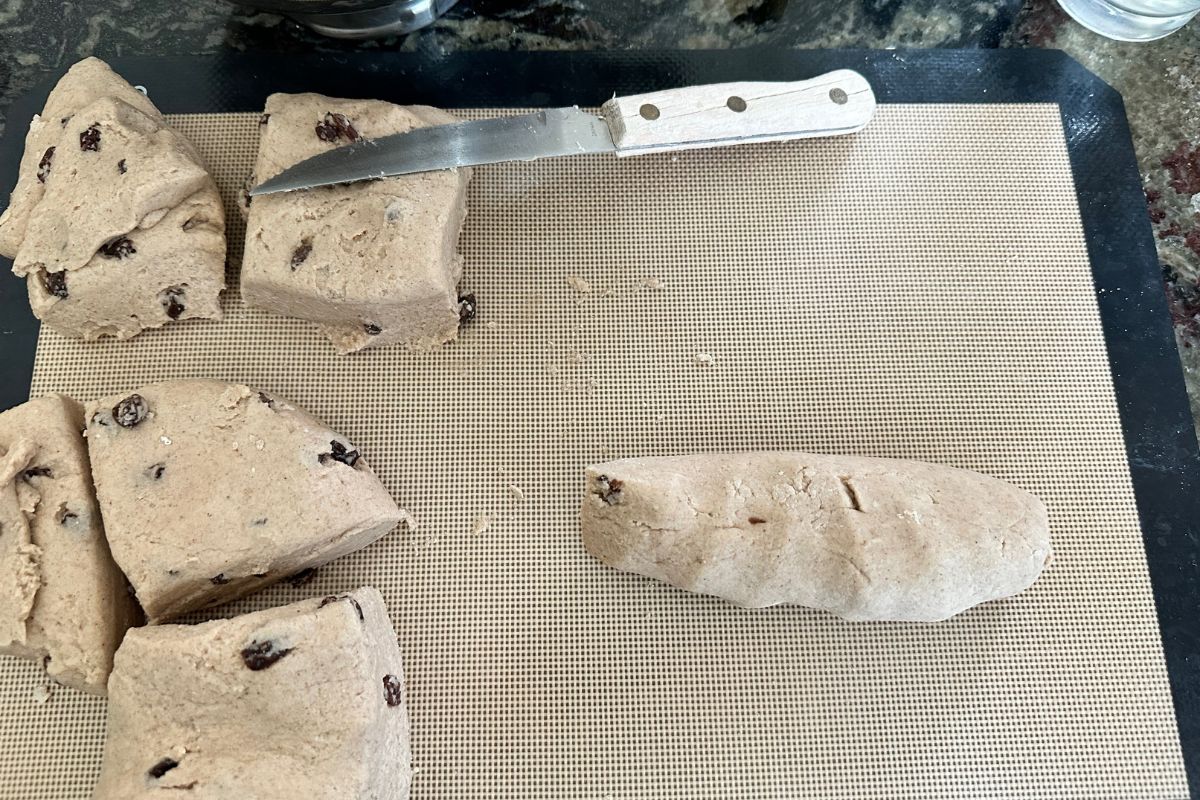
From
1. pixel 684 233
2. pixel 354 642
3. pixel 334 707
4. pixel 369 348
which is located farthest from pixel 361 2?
pixel 334 707

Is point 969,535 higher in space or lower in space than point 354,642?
lower

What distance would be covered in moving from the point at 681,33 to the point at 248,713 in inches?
77.4

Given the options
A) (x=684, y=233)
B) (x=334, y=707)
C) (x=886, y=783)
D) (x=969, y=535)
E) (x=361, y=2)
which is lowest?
(x=886, y=783)

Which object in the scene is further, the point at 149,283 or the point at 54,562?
the point at 149,283

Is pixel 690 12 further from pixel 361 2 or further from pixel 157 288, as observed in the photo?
pixel 157 288

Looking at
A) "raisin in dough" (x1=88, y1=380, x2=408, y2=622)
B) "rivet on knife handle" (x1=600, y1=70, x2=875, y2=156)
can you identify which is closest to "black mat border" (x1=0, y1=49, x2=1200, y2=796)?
"rivet on knife handle" (x1=600, y1=70, x2=875, y2=156)

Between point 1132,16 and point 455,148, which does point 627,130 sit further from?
point 1132,16

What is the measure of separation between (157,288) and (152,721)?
3.07ft

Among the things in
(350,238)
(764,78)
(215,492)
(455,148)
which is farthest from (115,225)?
(764,78)

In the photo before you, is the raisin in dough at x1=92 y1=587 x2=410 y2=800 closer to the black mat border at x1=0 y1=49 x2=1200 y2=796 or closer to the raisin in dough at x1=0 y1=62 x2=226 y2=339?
the raisin in dough at x1=0 y1=62 x2=226 y2=339

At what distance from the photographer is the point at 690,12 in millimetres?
2287

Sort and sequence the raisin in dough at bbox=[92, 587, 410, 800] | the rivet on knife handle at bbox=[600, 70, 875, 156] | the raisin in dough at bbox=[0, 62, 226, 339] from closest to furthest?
the raisin in dough at bbox=[92, 587, 410, 800], the raisin in dough at bbox=[0, 62, 226, 339], the rivet on knife handle at bbox=[600, 70, 875, 156]

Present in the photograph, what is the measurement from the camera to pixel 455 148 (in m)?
1.90

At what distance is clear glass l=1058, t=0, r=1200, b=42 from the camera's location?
86.1 inches
